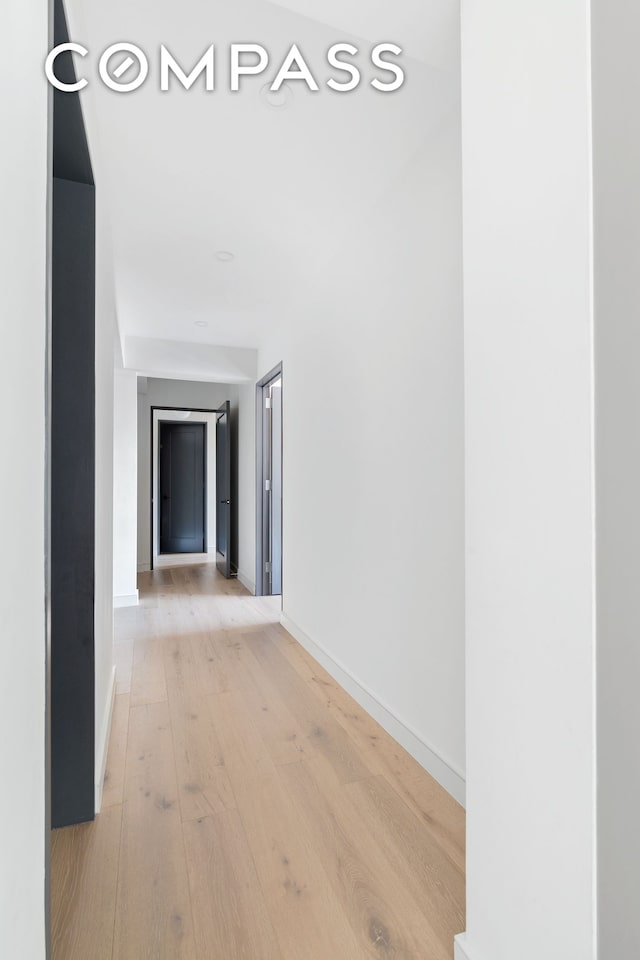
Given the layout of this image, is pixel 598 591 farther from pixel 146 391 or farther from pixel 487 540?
pixel 146 391

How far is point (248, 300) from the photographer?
12.4 ft

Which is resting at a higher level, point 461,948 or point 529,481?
point 529,481

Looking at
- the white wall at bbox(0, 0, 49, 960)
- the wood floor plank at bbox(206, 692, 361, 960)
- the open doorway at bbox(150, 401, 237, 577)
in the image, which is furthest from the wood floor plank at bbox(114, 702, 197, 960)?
the open doorway at bbox(150, 401, 237, 577)

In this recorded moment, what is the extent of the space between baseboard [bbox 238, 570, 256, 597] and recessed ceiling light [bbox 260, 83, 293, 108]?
4.15m

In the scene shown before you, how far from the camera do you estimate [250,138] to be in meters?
2.03

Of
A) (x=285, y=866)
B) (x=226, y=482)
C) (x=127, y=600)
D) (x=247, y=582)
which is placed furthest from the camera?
(x=226, y=482)

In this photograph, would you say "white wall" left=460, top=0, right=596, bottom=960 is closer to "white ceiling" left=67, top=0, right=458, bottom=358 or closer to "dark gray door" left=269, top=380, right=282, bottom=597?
"white ceiling" left=67, top=0, right=458, bottom=358

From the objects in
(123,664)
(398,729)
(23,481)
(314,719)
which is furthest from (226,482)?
(23,481)

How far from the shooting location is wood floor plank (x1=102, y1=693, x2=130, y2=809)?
1.84m

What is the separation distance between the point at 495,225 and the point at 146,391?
6.48 metres

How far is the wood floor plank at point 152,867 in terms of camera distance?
124 cm

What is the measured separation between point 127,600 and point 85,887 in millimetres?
3486

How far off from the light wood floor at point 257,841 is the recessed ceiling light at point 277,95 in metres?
2.55

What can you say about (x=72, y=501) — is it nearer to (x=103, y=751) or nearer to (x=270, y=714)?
(x=103, y=751)
